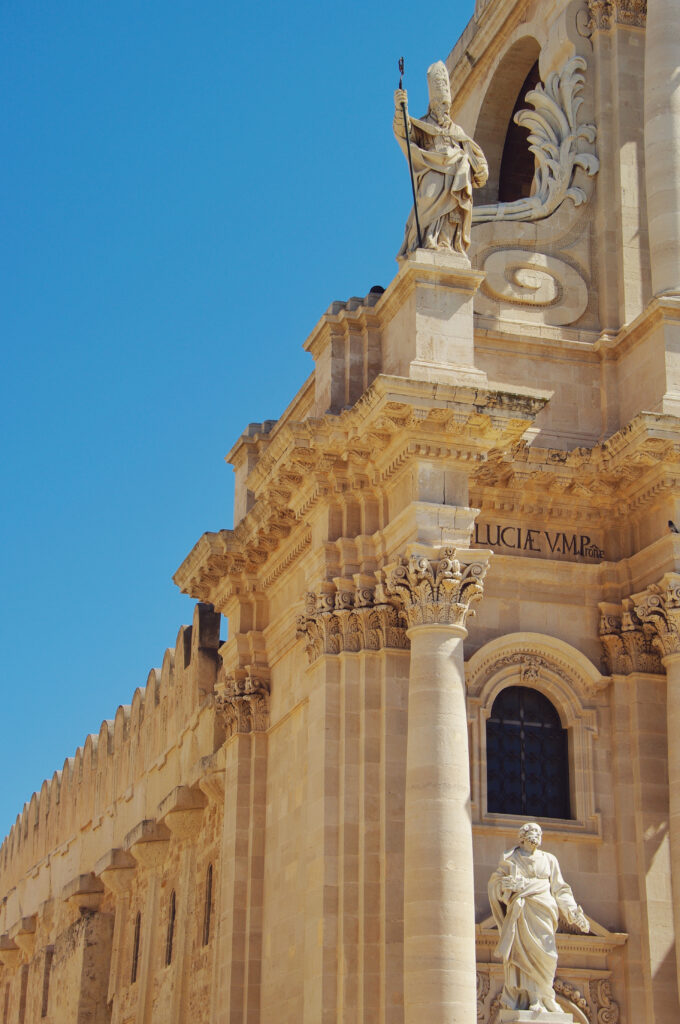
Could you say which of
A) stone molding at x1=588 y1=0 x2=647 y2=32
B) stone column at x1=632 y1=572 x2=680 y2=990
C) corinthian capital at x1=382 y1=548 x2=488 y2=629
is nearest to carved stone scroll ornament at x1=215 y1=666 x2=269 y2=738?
corinthian capital at x1=382 y1=548 x2=488 y2=629

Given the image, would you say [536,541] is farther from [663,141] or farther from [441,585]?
[663,141]

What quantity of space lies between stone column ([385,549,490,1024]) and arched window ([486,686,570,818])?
85.1 inches

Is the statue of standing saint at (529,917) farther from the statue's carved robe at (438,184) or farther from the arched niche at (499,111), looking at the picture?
the arched niche at (499,111)

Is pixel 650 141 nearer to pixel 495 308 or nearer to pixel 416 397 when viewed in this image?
pixel 495 308

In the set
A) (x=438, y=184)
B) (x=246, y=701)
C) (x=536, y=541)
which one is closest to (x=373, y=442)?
(x=536, y=541)

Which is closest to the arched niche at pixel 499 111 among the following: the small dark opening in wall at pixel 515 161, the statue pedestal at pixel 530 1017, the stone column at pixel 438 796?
the small dark opening in wall at pixel 515 161

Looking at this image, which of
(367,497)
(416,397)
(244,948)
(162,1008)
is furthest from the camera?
(162,1008)

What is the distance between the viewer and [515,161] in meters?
30.3

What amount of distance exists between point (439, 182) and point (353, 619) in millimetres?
5635

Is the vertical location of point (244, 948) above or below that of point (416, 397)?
below

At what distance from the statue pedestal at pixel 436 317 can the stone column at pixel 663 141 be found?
3283 millimetres

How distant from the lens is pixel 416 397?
20531 millimetres

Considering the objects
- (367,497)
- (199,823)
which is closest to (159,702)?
(199,823)

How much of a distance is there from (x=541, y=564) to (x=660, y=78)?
746 centimetres
